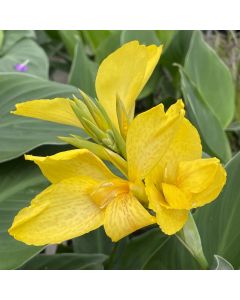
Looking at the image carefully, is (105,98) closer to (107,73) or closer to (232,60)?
(107,73)

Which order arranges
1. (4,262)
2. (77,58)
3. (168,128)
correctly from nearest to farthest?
(168,128) < (4,262) < (77,58)

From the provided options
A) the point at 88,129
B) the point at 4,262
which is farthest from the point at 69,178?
the point at 4,262

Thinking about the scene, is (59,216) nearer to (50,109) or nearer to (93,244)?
(50,109)

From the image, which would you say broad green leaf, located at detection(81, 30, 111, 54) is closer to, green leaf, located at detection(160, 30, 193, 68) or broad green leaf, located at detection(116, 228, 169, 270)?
green leaf, located at detection(160, 30, 193, 68)

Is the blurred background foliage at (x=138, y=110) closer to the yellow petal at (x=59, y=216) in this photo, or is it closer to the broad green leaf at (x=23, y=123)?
the broad green leaf at (x=23, y=123)

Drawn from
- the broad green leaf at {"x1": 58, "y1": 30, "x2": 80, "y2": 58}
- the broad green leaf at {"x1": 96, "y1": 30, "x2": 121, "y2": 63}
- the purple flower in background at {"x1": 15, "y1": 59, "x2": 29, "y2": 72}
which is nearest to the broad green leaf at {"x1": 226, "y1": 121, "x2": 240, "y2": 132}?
the broad green leaf at {"x1": 96, "y1": 30, "x2": 121, "y2": 63}

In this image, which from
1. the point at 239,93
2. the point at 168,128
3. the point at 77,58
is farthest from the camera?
the point at 239,93
